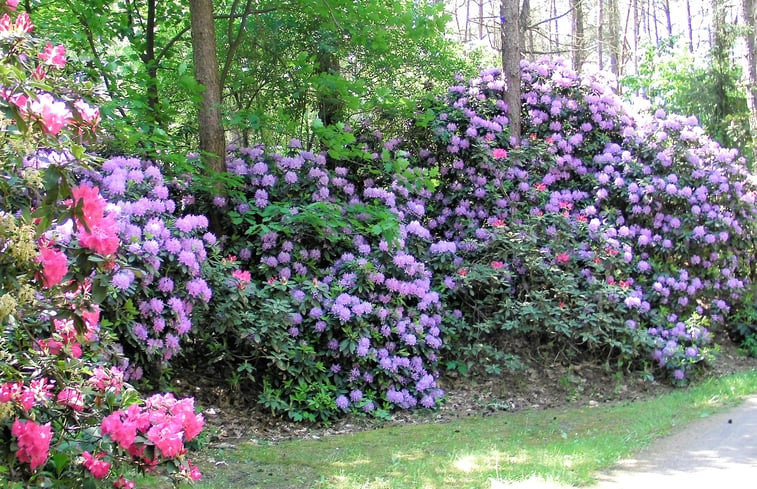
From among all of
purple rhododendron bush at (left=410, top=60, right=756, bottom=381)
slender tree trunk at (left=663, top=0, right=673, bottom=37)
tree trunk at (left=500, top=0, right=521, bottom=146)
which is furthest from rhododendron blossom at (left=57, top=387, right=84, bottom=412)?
slender tree trunk at (left=663, top=0, right=673, bottom=37)

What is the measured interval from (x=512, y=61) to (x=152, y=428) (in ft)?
29.1

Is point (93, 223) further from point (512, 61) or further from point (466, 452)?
point (512, 61)

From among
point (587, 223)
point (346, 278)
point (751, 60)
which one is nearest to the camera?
point (346, 278)

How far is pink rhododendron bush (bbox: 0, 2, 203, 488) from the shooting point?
82.5 inches

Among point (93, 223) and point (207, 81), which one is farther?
point (207, 81)

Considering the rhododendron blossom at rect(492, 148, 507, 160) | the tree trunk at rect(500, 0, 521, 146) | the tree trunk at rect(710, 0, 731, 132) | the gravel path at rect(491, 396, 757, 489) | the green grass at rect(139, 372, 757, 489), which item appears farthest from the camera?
the tree trunk at rect(710, 0, 731, 132)

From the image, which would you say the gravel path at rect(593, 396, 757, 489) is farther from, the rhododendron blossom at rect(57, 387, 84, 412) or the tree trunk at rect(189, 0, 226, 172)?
the tree trunk at rect(189, 0, 226, 172)

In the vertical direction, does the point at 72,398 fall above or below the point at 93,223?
below

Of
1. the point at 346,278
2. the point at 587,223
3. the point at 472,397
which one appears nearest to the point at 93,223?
the point at 346,278

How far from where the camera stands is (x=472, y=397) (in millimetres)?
7496

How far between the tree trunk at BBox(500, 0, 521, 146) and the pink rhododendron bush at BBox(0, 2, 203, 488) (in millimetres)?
8080

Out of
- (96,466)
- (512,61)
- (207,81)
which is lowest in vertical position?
(96,466)

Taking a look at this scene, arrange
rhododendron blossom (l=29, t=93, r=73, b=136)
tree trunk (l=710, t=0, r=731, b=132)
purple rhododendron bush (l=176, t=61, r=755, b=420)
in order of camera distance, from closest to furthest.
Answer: rhododendron blossom (l=29, t=93, r=73, b=136), purple rhododendron bush (l=176, t=61, r=755, b=420), tree trunk (l=710, t=0, r=731, b=132)

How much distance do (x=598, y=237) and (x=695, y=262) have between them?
4.89 ft
